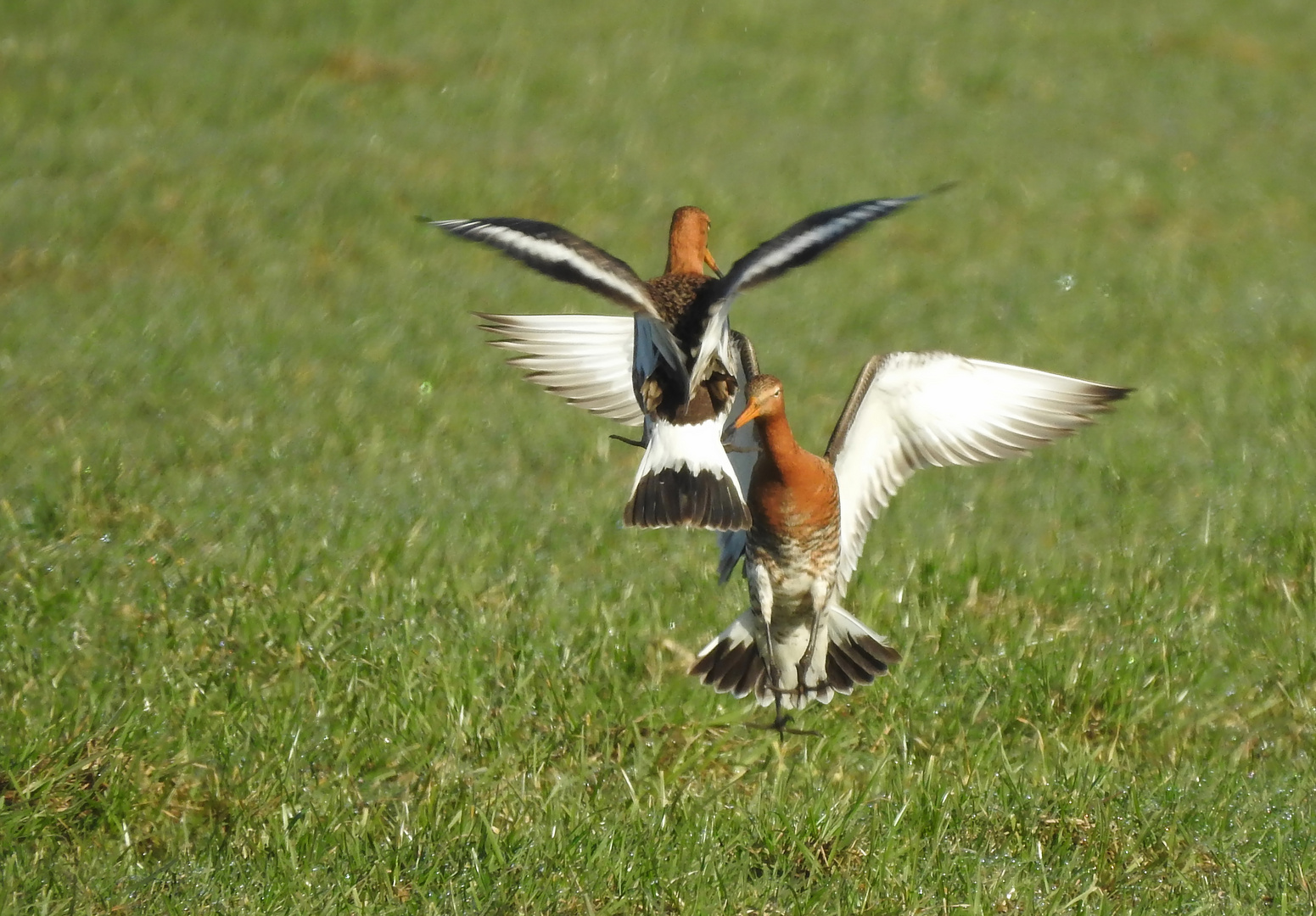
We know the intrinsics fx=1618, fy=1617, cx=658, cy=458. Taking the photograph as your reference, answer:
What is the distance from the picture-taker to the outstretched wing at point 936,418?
186 inches

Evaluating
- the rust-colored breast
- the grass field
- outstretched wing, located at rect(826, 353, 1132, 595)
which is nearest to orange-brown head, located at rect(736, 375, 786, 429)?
the rust-colored breast

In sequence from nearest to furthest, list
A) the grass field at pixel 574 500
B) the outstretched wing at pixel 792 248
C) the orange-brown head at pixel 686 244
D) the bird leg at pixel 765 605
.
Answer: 1. the outstretched wing at pixel 792 248
2. the grass field at pixel 574 500
3. the bird leg at pixel 765 605
4. the orange-brown head at pixel 686 244

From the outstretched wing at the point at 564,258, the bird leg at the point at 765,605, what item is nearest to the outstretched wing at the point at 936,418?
the bird leg at the point at 765,605

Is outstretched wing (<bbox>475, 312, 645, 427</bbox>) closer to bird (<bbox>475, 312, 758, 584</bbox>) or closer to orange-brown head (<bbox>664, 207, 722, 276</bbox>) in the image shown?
bird (<bbox>475, 312, 758, 584</bbox>)

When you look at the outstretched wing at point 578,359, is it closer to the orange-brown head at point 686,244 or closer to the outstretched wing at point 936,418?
the orange-brown head at point 686,244

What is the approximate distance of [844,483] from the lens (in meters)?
5.06

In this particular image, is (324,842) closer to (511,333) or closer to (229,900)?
(229,900)

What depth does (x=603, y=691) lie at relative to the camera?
5039mm

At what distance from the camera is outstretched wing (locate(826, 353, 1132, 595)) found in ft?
15.5

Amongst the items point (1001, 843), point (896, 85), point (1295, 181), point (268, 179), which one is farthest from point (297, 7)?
point (1001, 843)

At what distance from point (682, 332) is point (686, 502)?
450 millimetres

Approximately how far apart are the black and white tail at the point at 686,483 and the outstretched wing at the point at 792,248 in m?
0.42

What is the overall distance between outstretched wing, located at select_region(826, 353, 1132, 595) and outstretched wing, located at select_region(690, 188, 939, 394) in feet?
2.26

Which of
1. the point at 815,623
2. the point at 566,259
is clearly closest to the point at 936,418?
the point at 815,623
